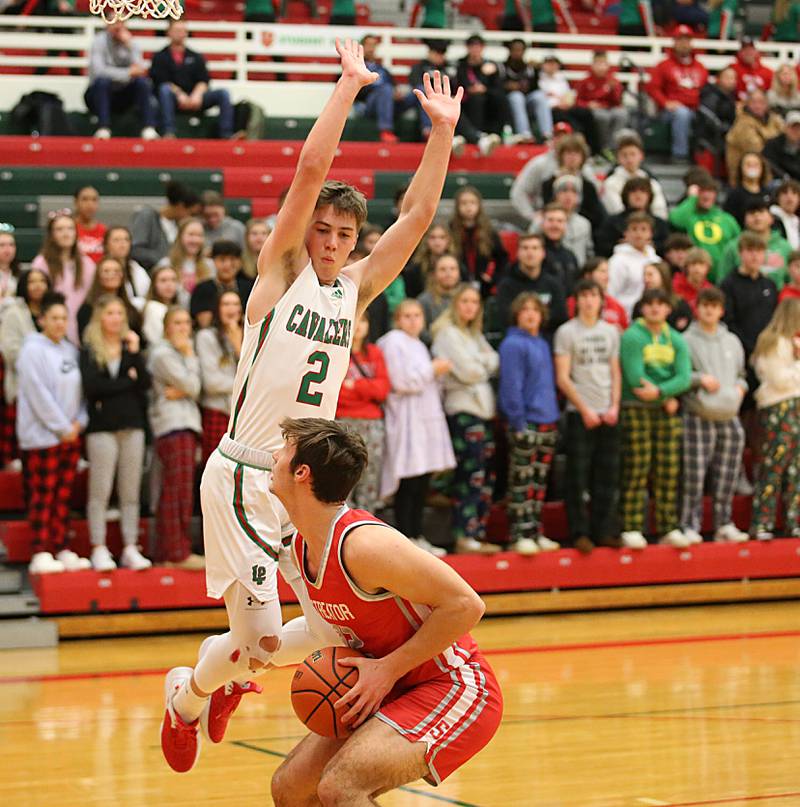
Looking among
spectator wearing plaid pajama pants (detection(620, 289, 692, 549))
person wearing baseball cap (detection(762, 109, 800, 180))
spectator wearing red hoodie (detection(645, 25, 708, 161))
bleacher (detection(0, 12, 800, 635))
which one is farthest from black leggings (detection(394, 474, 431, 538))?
spectator wearing red hoodie (detection(645, 25, 708, 161))

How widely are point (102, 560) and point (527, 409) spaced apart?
317 centimetres

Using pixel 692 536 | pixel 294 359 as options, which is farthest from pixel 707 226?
pixel 294 359

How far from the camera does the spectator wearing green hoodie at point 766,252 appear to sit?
12375 millimetres

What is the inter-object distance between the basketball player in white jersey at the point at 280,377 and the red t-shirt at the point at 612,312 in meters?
5.66

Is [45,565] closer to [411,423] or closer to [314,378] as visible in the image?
[411,423]

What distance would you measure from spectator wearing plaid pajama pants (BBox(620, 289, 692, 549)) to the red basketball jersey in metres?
Answer: 6.51

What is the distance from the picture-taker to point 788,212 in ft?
44.2

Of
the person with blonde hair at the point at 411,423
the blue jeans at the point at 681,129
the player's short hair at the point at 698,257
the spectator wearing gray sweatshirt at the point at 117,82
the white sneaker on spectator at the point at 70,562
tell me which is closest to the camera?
the white sneaker on spectator at the point at 70,562

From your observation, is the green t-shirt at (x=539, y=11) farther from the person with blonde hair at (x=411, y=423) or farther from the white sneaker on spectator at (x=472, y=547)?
the white sneaker on spectator at (x=472, y=547)

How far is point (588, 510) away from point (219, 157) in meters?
5.53

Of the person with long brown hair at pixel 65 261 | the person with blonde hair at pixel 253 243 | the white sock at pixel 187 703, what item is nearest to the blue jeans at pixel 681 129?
the person with blonde hair at pixel 253 243

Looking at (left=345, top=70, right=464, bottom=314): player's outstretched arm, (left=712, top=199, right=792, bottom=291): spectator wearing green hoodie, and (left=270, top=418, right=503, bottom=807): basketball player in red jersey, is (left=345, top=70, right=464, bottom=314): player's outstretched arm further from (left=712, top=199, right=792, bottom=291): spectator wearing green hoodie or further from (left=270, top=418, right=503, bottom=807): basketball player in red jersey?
(left=712, top=199, right=792, bottom=291): spectator wearing green hoodie

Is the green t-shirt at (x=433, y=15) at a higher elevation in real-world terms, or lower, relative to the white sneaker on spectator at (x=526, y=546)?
higher

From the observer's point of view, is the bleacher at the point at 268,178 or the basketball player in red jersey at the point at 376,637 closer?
the basketball player in red jersey at the point at 376,637
